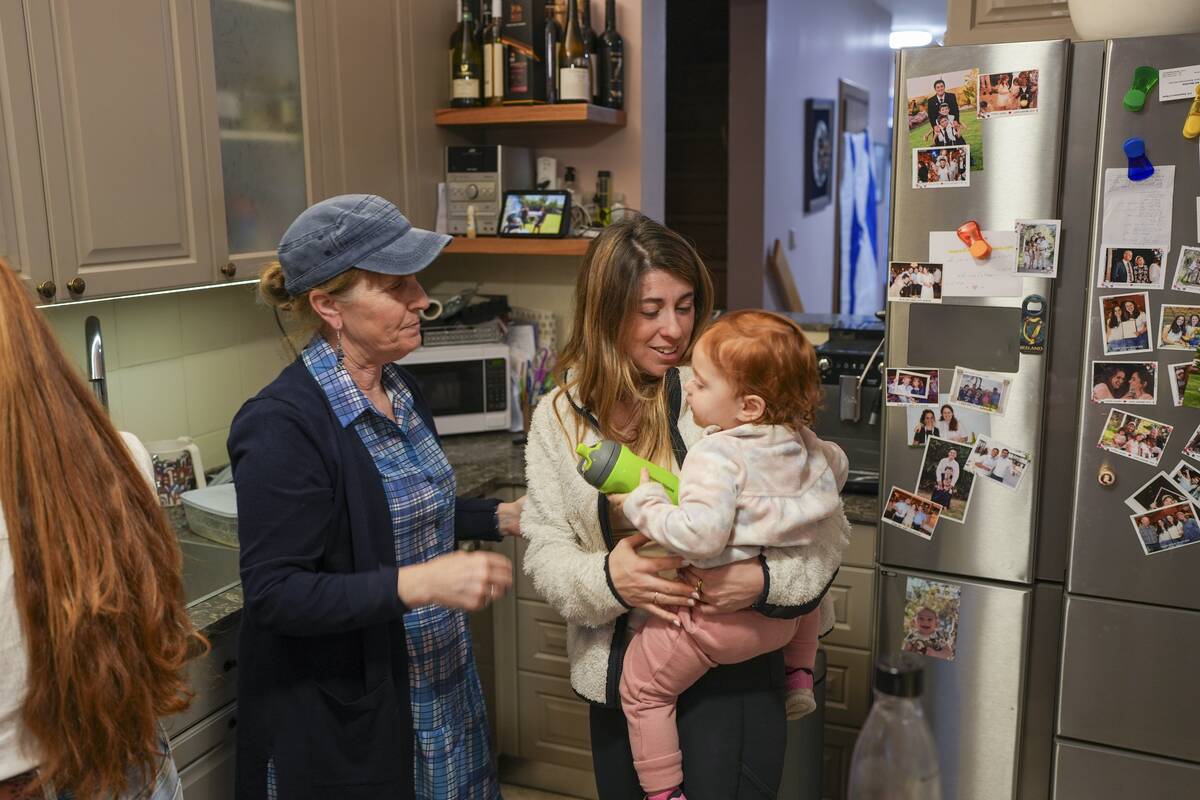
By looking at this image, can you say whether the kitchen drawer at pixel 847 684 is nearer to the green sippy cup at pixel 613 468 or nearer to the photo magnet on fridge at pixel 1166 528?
the photo magnet on fridge at pixel 1166 528

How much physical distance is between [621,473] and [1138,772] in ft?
4.68

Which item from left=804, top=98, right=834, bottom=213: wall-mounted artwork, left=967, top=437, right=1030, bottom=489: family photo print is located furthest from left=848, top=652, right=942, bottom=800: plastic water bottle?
left=804, top=98, right=834, bottom=213: wall-mounted artwork

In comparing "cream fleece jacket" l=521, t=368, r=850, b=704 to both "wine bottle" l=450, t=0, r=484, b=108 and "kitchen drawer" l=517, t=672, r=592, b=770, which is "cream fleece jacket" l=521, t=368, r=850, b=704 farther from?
"wine bottle" l=450, t=0, r=484, b=108

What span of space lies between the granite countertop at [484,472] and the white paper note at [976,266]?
58cm

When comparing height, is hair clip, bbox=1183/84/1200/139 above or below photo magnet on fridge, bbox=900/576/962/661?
above

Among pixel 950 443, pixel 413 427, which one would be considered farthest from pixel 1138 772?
pixel 413 427

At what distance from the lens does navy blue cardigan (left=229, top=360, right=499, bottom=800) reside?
1.44 m

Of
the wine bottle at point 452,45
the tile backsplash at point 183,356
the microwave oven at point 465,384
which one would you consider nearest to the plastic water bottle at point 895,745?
the tile backsplash at point 183,356

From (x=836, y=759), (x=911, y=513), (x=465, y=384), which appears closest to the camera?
(x=911, y=513)

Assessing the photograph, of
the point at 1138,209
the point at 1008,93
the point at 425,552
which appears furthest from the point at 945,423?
the point at 425,552

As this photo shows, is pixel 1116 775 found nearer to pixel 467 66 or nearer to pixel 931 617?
pixel 931 617

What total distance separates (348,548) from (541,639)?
50.7 inches

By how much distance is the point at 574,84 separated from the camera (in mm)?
2801

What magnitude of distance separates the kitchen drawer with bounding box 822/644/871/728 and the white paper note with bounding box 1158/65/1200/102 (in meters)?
1.36
